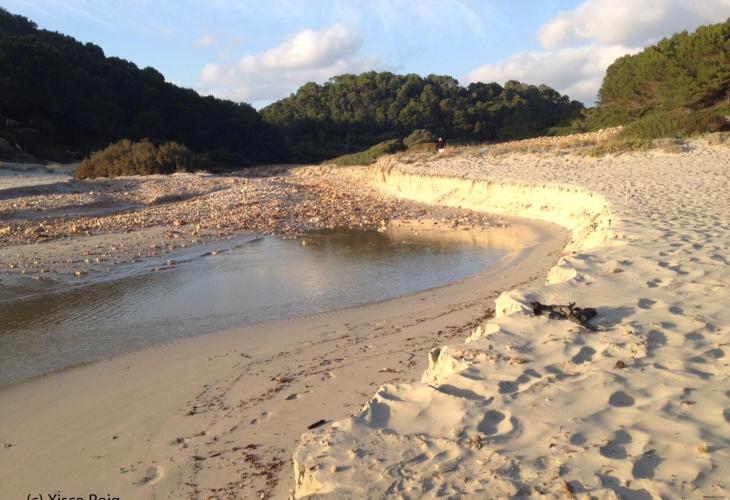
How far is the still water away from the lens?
6.74m

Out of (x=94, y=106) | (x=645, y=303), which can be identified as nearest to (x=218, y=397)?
(x=645, y=303)

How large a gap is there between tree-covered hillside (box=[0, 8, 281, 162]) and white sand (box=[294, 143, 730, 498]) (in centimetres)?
3631

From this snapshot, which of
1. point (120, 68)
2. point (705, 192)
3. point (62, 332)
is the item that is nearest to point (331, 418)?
point (62, 332)

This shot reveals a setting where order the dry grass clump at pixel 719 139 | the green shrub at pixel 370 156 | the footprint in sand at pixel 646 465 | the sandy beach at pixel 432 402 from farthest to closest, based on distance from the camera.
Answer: the green shrub at pixel 370 156 < the dry grass clump at pixel 719 139 < the sandy beach at pixel 432 402 < the footprint in sand at pixel 646 465

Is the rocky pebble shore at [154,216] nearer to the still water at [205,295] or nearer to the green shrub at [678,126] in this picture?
the still water at [205,295]

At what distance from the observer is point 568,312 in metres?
4.78

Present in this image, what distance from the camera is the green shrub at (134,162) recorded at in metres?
30.5

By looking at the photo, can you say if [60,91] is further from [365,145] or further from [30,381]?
[30,381]

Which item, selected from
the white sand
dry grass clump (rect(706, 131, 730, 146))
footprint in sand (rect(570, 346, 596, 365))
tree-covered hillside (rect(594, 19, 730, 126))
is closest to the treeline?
tree-covered hillside (rect(594, 19, 730, 126))

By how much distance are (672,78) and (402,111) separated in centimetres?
3028

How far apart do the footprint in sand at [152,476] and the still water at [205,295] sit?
2663 millimetres

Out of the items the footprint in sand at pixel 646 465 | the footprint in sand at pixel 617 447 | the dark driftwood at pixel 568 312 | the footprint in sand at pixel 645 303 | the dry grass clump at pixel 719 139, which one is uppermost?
the dry grass clump at pixel 719 139

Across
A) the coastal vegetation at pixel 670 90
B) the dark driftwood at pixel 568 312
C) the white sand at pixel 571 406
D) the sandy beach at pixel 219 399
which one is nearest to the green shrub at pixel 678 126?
the coastal vegetation at pixel 670 90

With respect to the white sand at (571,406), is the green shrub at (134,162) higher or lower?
higher
